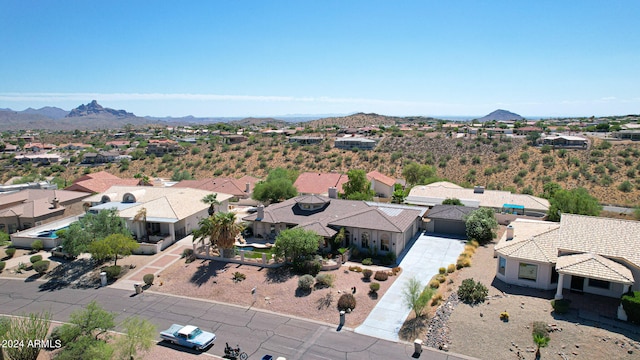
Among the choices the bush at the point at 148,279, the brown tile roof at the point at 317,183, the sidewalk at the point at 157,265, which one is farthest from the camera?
the brown tile roof at the point at 317,183

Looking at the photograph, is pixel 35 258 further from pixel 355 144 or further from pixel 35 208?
pixel 355 144

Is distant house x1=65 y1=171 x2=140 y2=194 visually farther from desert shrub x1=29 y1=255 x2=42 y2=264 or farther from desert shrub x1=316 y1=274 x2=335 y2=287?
desert shrub x1=316 y1=274 x2=335 y2=287

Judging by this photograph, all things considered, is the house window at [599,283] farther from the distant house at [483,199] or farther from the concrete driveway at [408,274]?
the distant house at [483,199]

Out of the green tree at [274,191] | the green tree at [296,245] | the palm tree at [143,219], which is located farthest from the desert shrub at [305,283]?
the green tree at [274,191]

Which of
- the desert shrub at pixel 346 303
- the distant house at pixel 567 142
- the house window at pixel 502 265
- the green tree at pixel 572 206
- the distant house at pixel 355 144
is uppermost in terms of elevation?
the distant house at pixel 567 142

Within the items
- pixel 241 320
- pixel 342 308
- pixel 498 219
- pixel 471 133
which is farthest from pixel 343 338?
pixel 471 133

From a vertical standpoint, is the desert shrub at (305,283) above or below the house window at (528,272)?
below

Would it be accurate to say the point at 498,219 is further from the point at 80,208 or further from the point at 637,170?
the point at 80,208
